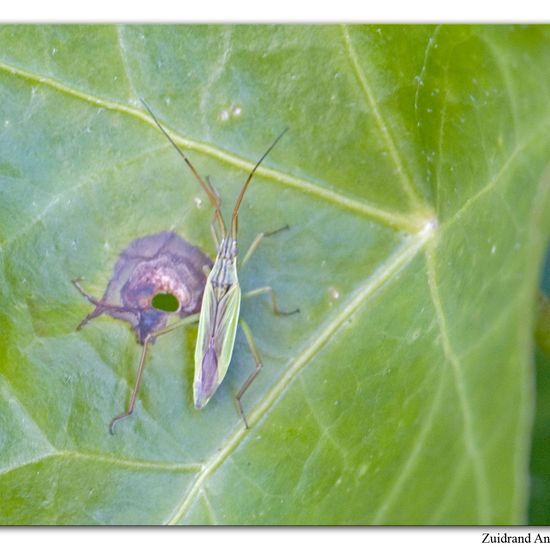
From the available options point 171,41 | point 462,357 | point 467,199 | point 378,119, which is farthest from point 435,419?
point 171,41

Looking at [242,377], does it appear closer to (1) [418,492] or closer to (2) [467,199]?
(1) [418,492]

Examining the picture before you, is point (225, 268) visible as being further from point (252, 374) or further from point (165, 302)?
point (252, 374)

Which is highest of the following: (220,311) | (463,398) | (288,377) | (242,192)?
(242,192)

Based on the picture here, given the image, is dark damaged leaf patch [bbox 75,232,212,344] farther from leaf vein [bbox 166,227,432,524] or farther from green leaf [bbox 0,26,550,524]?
leaf vein [bbox 166,227,432,524]

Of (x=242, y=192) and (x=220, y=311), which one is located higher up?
(x=242, y=192)

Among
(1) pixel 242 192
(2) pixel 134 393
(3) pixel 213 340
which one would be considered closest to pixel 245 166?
(1) pixel 242 192

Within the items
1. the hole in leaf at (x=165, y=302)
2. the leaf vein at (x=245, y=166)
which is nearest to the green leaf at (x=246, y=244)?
the leaf vein at (x=245, y=166)

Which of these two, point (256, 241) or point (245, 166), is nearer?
point (245, 166)

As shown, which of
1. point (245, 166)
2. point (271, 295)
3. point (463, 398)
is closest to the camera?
point (463, 398)

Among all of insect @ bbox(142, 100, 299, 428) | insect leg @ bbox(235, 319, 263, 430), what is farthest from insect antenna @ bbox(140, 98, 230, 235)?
insect leg @ bbox(235, 319, 263, 430)
